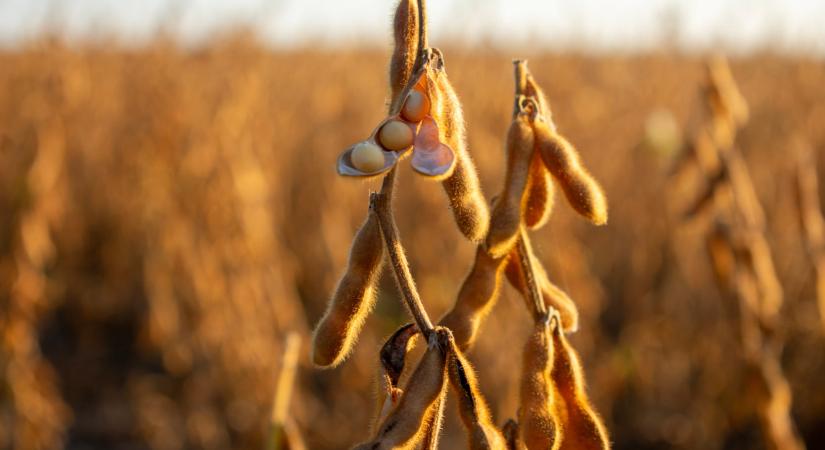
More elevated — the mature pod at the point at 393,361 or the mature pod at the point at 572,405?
the mature pod at the point at 393,361

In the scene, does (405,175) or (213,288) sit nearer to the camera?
(213,288)

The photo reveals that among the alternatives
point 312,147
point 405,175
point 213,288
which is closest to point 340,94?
point 312,147

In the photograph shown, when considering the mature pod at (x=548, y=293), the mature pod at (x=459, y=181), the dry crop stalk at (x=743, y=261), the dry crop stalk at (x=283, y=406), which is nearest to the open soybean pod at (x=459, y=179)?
the mature pod at (x=459, y=181)

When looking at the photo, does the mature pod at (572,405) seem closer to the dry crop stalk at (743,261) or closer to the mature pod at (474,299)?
the mature pod at (474,299)

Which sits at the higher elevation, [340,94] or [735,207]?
[340,94]

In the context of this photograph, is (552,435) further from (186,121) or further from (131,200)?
(131,200)

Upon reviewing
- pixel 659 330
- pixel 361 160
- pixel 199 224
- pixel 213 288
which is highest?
pixel 361 160

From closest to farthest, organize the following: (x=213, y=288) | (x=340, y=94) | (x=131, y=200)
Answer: (x=213, y=288), (x=131, y=200), (x=340, y=94)

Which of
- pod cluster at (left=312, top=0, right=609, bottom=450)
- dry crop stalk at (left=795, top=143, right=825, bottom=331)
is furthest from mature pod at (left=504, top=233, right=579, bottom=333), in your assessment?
dry crop stalk at (left=795, top=143, right=825, bottom=331)
